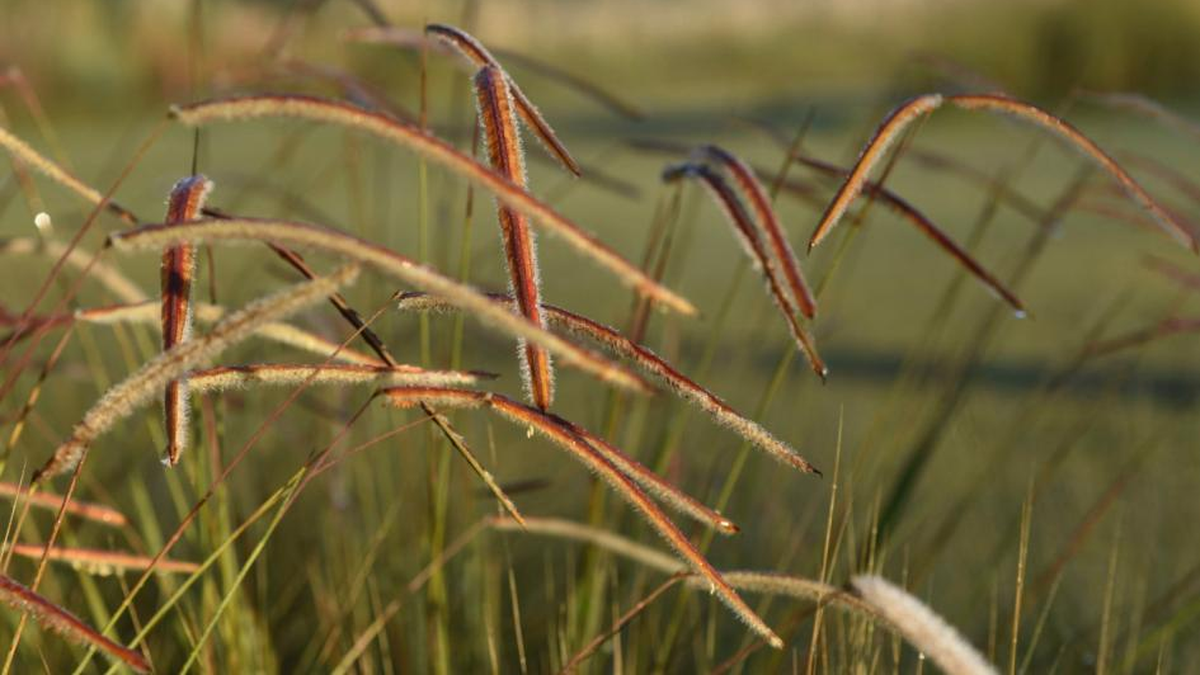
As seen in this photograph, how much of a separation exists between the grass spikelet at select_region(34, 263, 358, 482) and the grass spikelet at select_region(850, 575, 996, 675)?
0.23m

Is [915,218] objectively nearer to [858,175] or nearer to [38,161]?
[858,175]

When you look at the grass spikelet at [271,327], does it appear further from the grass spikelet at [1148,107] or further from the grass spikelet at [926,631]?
the grass spikelet at [1148,107]

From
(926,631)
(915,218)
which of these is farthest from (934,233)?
(926,631)

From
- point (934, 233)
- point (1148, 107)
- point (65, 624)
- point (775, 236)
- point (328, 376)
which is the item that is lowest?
point (65, 624)

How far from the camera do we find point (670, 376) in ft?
1.70

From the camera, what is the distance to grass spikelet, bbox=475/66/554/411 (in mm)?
495

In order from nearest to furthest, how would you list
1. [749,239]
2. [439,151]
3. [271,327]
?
[439,151], [749,239], [271,327]

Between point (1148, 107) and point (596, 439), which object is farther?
point (1148, 107)

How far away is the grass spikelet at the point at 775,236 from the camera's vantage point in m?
0.48

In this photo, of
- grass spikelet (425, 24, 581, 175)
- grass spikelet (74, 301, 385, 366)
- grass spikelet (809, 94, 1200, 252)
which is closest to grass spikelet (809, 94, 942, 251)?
grass spikelet (809, 94, 1200, 252)

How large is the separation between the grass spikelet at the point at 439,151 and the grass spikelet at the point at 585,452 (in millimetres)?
103

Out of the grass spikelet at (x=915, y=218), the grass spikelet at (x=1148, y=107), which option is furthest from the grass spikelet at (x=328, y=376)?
the grass spikelet at (x=1148, y=107)

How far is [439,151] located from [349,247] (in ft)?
0.13

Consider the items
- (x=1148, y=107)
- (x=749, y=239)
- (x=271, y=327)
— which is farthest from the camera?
(x=1148, y=107)
